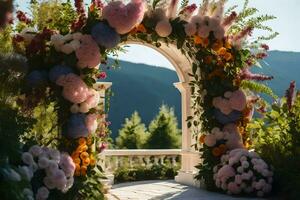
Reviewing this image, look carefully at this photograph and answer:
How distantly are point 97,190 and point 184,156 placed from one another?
3.86 metres

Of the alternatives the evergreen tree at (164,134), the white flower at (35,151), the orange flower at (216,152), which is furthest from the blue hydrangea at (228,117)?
the evergreen tree at (164,134)

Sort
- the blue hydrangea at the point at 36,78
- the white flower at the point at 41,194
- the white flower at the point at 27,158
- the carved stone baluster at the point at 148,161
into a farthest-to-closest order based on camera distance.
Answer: the carved stone baluster at the point at 148,161 < the blue hydrangea at the point at 36,78 < the white flower at the point at 41,194 < the white flower at the point at 27,158

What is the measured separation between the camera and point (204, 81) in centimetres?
818

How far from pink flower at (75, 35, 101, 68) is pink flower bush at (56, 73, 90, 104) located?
230mm

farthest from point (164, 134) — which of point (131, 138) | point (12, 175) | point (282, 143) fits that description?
point (12, 175)

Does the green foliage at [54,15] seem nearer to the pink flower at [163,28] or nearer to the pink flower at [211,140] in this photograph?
the pink flower at [163,28]

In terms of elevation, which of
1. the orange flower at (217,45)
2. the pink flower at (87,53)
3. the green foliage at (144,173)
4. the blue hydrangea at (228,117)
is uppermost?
the orange flower at (217,45)

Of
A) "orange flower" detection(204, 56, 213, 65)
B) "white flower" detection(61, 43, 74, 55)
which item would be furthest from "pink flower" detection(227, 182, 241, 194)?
"white flower" detection(61, 43, 74, 55)

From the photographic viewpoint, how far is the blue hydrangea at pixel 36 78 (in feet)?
20.0

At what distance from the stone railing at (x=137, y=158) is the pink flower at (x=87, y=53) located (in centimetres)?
511

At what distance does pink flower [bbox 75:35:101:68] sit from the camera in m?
6.26

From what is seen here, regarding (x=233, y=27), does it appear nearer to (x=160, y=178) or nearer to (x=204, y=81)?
(x=204, y=81)

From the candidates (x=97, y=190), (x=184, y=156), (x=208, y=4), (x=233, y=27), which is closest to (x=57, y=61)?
(x=97, y=190)

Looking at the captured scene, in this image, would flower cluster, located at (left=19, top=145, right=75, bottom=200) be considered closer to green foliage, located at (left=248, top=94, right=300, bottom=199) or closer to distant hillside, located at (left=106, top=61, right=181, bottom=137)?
green foliage, located at (left=248, top=94, right=300, bottom=199)
